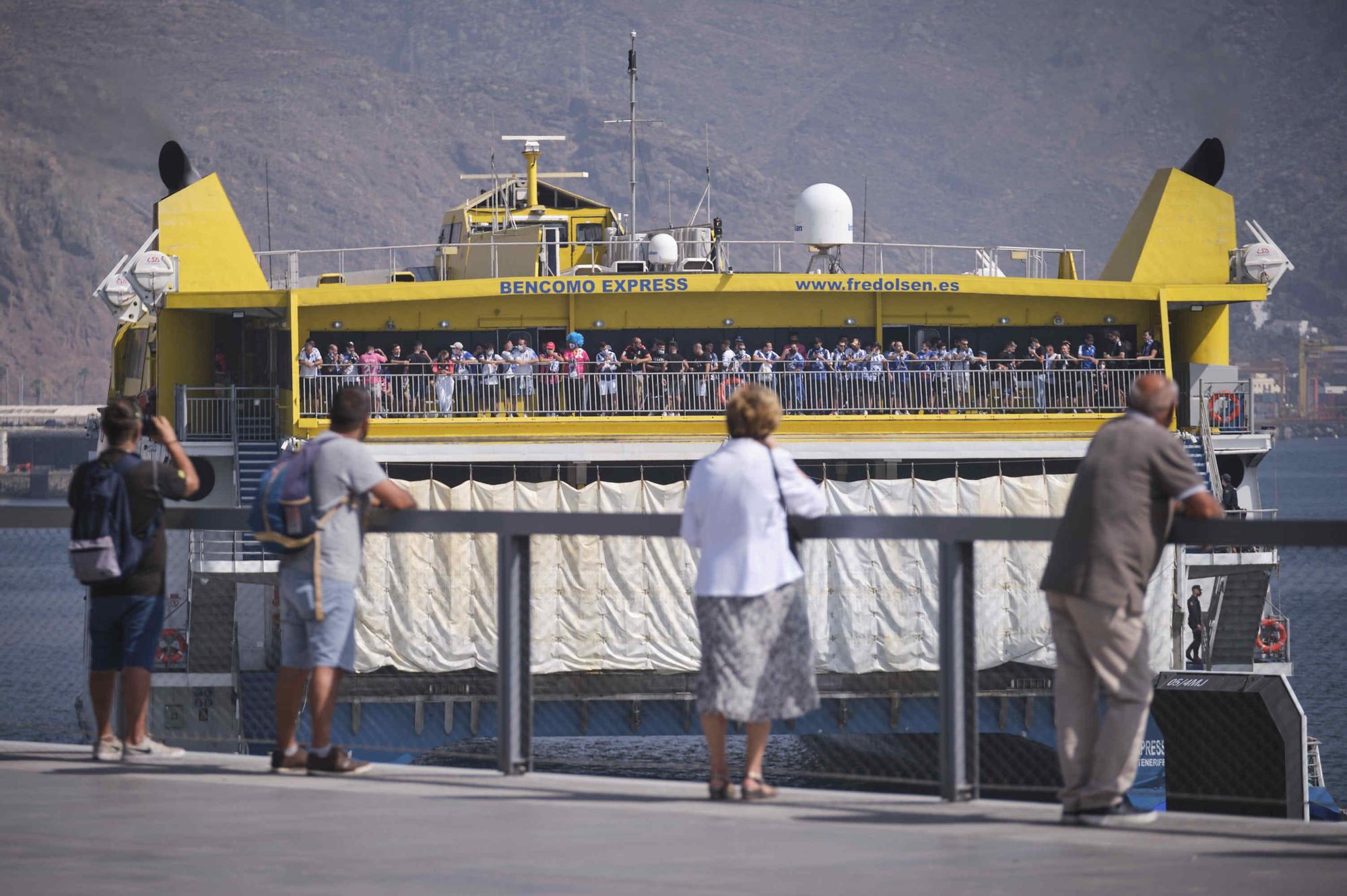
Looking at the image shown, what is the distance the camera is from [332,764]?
7.86 metres

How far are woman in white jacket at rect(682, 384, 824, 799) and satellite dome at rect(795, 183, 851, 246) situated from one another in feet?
99.2

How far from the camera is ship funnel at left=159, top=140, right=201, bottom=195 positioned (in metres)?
39.7

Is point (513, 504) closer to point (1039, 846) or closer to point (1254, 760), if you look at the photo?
point (1254, 760)

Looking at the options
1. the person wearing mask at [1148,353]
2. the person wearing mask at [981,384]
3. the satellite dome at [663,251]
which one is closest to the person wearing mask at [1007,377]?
the person wearing mask at [981,384]

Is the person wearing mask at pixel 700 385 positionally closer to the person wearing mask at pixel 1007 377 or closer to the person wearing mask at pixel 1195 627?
the person wearing mask at pixel 1007 377

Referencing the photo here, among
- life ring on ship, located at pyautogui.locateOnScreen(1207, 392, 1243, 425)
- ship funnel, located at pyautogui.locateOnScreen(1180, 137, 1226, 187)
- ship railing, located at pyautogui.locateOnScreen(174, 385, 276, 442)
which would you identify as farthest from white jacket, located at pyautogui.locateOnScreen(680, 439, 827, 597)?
ship funnel, located at pyautogui.locateOnScreen(1180, 137, 1226, 187)

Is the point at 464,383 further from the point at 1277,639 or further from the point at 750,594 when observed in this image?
the point at 750,594

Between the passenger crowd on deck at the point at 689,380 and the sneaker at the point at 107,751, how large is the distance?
71.8 ft

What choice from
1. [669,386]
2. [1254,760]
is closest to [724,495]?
[1254,760]

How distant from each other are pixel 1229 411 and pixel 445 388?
14.2 metres

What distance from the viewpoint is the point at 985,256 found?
1549 inches

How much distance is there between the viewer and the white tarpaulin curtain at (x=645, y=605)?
321 inches

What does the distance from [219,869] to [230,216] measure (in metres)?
32.4

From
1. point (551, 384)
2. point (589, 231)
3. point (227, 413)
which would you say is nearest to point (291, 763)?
point (551, 384)
